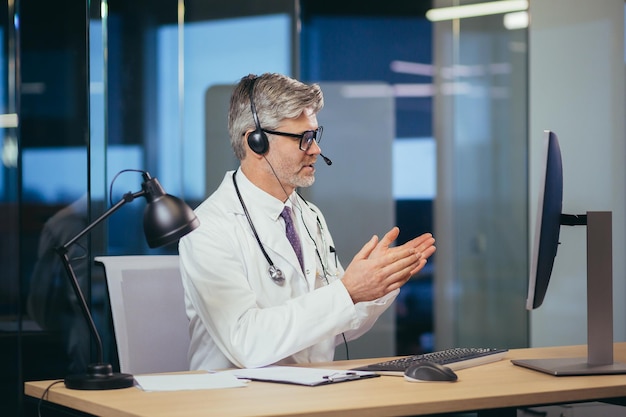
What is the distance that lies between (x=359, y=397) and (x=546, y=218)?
64 cm

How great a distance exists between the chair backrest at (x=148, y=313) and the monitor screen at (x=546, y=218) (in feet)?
3.28

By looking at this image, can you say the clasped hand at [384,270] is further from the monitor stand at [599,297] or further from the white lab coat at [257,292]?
the monitor stand at [599,297]

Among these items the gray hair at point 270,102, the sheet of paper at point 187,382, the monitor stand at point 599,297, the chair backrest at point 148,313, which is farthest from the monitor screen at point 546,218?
the chair backrest at point 148,313

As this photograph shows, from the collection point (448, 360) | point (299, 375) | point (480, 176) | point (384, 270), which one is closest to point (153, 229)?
point (299, 375)

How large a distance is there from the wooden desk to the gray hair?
3.21 ft

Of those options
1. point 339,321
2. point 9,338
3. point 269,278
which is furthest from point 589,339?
point 9,338

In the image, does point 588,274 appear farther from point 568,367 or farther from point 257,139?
point 257,139

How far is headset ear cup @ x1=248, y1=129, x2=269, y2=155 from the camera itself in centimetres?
276

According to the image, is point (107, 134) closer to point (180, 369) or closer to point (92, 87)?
point (92, 87)

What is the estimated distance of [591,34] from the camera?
4832mm

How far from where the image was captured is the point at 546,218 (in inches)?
83.6

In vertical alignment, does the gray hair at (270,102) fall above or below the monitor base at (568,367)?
above

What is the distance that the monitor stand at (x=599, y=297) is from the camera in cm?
226

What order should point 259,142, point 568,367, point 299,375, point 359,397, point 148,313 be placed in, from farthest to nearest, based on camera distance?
point 259,142
point 148,313
point 568,367
point 299,375
point 359,397
